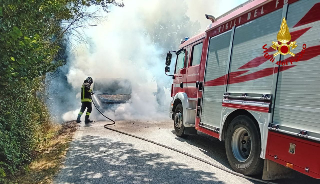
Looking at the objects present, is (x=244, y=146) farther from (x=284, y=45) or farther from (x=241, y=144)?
(x=284, y=45)

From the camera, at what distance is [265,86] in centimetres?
368

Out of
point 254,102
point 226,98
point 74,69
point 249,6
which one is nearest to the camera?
point 254,102

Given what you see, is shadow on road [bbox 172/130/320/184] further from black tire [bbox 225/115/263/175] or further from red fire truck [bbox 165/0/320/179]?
red fire truck [bbox 165/0/320/179]

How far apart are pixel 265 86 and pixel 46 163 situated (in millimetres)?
4051

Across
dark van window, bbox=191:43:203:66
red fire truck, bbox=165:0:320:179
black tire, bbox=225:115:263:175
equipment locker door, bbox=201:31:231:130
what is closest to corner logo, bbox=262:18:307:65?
red fire truck, bbox=165:0:320:179

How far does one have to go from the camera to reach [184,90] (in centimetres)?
702

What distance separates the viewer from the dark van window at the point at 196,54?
6269mm

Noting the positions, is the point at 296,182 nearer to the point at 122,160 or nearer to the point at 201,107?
the point at 201,107

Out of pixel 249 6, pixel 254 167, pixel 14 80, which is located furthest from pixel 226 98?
pixel 14 80

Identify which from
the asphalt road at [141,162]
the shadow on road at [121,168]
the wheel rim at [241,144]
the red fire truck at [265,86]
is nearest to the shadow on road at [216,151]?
the asphalt road at [141,162]

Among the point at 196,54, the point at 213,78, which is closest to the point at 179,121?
the point at 196,54

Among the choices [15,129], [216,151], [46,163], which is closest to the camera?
[15,129]

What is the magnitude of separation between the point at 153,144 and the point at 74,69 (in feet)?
75.4

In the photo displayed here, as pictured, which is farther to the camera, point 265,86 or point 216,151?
point 216,151
